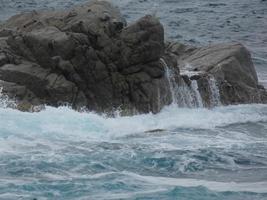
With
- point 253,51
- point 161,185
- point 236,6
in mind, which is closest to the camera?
point 161,185

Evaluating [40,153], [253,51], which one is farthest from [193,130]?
[253,51]

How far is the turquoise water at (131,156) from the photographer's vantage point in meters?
13.0

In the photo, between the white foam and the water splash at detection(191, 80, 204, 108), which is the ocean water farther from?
the water splash at detection(191, 80, 204, 108)

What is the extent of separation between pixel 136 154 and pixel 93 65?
583 cm

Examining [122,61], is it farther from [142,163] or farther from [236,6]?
[236,6]

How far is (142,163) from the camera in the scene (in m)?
15.0

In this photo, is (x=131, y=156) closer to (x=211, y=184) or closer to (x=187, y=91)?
(x=211, y=184)

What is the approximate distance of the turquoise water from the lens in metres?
13.0

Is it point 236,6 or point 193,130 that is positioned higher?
point 193,130

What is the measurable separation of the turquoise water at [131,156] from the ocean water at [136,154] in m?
0.02

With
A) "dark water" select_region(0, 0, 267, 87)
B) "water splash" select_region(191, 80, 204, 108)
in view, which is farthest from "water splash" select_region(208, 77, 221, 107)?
"dark water" select_region(0, 0, 267, 87)

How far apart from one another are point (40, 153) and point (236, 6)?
3112 centimetres

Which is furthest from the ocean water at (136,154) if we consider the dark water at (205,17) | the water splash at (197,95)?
the dark water at (205,17)

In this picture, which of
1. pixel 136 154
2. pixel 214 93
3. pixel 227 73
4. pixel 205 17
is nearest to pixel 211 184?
pixel 136 154
